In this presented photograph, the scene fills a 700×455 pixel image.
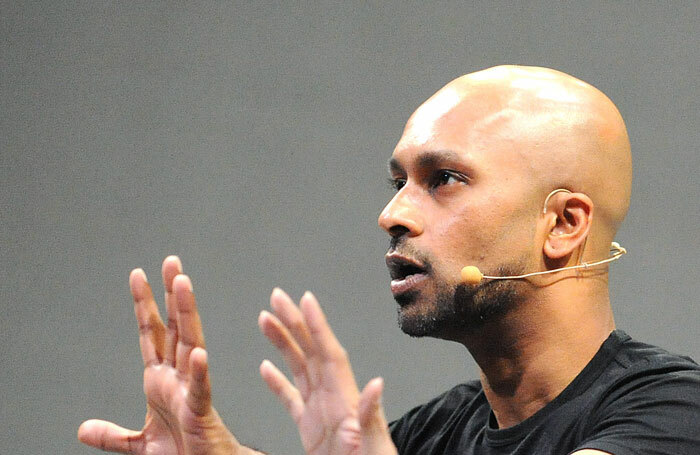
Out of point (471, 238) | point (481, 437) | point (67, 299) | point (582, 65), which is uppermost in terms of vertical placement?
point (582, 65)

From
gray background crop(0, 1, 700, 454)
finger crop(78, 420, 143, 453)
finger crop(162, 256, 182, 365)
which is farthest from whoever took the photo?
gray background crop(0, 1, 700, 454)

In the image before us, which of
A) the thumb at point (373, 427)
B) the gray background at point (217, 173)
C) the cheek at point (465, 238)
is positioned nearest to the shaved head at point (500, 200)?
the cheek at point (465, 238)

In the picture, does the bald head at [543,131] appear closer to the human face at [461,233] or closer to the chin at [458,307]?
the human face at [461,233]

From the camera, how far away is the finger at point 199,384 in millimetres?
1414

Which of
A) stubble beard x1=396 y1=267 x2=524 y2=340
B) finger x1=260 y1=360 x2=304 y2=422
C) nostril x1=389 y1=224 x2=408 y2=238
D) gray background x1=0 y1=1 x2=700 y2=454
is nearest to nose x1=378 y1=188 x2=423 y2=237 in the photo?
nostril x1=389 y1=224 x2=408 y2=238

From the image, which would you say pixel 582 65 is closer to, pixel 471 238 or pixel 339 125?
pixel 339 125

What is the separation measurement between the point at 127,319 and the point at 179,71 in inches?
28.0

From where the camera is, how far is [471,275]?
167 centimetres

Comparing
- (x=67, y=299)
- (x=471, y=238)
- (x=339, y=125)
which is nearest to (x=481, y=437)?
(x=471, y=238)

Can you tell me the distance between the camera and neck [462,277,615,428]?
1.70 m

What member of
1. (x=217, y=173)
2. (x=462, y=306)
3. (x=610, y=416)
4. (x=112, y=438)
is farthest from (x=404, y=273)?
(x=217, y=173)

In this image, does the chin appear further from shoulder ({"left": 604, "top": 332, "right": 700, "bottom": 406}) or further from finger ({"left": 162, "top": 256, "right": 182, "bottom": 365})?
finger ({"left": 162, "top": 256, "right": 182, "bottom": 365})

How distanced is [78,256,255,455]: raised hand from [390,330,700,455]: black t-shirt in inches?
17.9

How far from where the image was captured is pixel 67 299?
2852 millimetres
